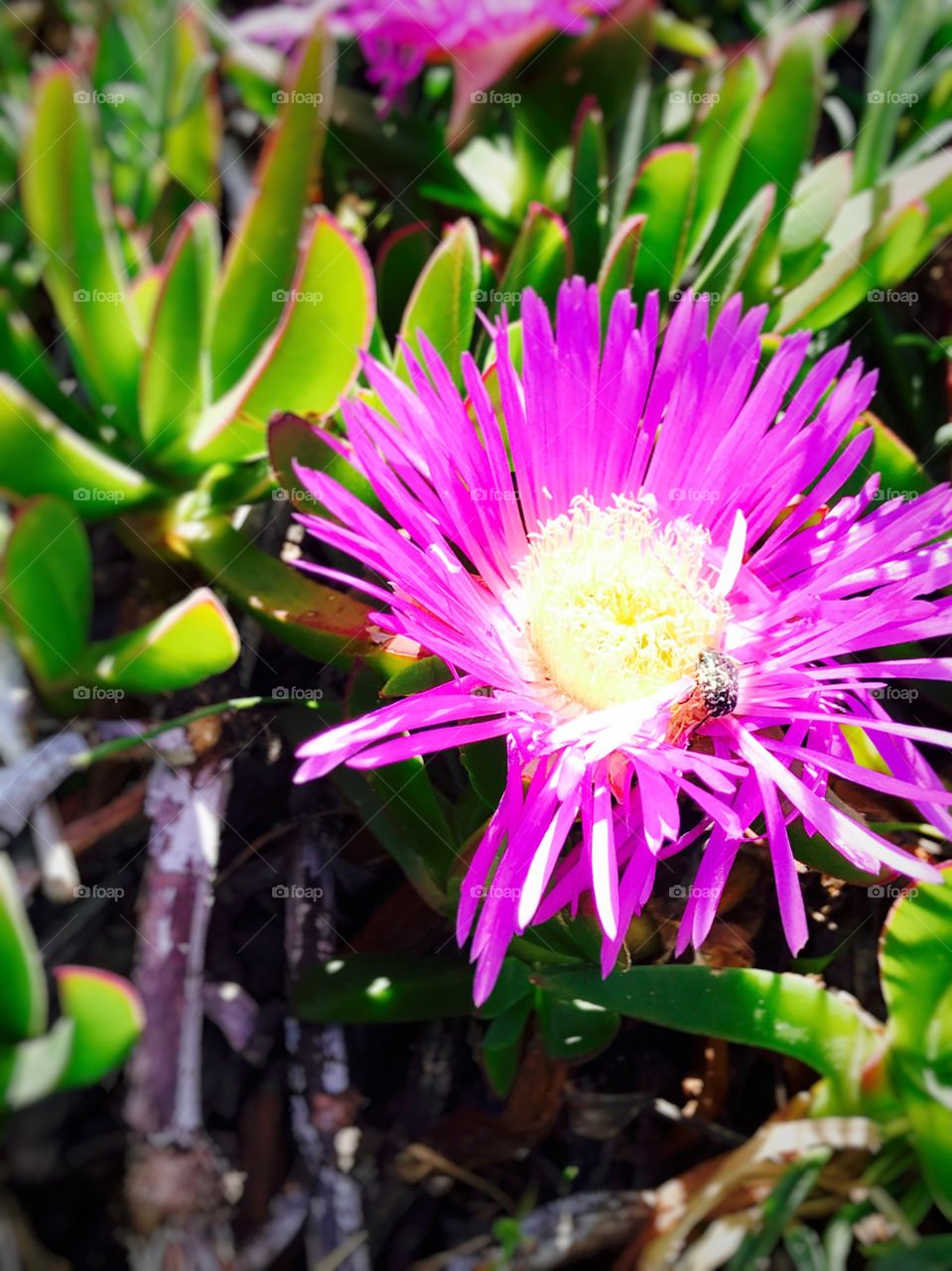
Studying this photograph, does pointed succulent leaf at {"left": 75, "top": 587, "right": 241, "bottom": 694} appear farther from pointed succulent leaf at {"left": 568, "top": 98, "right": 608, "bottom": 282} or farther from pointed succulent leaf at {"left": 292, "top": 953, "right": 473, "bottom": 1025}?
pointed succulent leaf at {"left": 568, "top": 98, "right": 608, "bottom": 282}

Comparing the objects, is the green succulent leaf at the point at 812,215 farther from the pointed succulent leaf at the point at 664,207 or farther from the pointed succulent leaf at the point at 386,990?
the pointed succulent leaf at the point at 386,990

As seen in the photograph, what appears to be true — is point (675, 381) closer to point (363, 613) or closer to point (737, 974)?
point (363, 613)

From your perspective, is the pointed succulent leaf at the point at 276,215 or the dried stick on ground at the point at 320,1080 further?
the pointed succulent leaf at the point at 276,215

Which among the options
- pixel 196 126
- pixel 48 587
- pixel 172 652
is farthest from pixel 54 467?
→ pixel 196 126

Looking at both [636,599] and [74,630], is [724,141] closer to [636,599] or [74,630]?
[636,599]

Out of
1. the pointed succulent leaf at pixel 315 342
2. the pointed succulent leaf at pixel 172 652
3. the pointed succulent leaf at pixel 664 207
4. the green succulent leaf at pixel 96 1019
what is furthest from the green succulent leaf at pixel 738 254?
the green succulent leaf at pixel 96 1019

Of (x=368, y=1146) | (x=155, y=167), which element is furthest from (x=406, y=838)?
(x=155, y=167)
